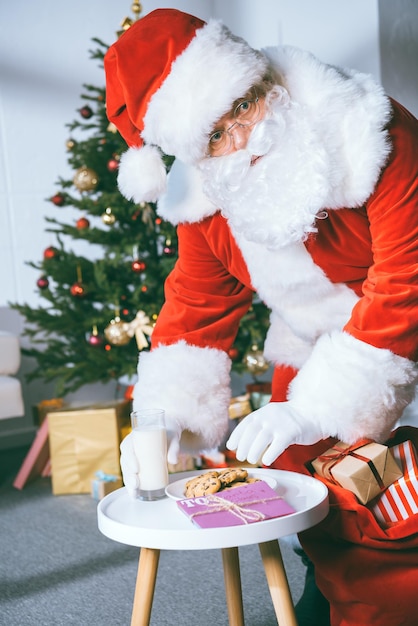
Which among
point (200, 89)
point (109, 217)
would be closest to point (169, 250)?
point (109, 217)

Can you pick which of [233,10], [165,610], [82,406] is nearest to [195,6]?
[233,10]

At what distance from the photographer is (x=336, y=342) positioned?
3.81 feet

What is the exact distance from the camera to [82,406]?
274 cm

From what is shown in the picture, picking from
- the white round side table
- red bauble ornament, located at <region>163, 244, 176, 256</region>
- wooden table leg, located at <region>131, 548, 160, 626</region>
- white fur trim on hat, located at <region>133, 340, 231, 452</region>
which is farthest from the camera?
red bauble ornament, located at <region>163, 244, 176, 256</region>

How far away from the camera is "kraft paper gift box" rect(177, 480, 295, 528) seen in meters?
0.94

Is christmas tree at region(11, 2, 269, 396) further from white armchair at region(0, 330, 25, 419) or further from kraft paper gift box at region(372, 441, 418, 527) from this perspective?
kraft paper gift box at region(372, 441, 418, 527)

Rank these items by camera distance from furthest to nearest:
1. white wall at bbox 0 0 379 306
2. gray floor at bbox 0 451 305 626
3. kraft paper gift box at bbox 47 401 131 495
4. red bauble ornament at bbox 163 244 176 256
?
white wall at bbox 0 0 379 306, red bauble ornament at bbox 163 244 176 256, kraft paper gift box at bbox 47 401 131 495, gray floor at bbox 0 451 305 626

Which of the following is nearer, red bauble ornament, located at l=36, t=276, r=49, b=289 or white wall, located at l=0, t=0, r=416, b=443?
red bauble ornament, located at l=36, t=276, r=49, b=289

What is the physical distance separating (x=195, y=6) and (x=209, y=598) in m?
3.11

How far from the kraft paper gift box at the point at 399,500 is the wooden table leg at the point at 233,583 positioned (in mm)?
254

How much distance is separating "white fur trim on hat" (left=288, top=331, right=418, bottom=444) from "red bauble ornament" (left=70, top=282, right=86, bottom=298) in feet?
5.88

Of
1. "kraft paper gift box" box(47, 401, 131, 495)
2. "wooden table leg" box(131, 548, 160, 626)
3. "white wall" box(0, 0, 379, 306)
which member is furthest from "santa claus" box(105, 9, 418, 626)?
"white wall" box(0, 0, 379, 306)

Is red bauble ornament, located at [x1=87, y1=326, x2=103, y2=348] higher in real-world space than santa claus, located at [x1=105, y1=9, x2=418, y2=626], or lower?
lower

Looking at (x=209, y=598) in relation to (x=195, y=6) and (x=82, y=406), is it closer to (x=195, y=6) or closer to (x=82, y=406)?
(x=82, y=406)
